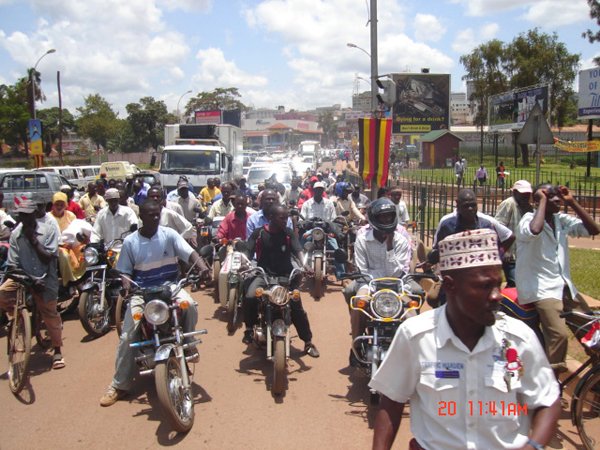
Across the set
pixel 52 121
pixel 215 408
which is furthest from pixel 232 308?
pixel 52 121

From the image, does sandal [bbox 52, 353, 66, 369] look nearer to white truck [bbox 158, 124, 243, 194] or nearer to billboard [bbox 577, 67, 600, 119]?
white truck [bbox 158, 124, 243, 194]

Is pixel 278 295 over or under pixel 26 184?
under

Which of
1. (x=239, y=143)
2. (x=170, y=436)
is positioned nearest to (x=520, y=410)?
(x=170, y=436)

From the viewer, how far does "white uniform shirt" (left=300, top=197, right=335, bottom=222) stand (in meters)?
10.5

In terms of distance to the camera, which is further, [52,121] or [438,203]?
[52,121]

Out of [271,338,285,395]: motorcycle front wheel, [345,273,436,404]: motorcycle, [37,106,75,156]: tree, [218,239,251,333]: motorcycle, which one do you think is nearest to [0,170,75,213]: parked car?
[218,239,251,333]: motorcycle

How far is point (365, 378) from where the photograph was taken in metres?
5.69

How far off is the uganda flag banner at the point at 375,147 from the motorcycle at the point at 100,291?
172 inches

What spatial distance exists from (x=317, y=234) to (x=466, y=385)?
754 centimetres

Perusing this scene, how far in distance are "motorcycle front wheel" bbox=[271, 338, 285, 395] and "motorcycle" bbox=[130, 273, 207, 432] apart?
30.1 inches

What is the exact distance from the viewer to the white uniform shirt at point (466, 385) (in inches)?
83.3

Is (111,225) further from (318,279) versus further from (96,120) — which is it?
(96,120)

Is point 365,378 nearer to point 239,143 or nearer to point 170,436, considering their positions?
point 170,436

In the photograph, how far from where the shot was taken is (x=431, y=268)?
5.88 meters
